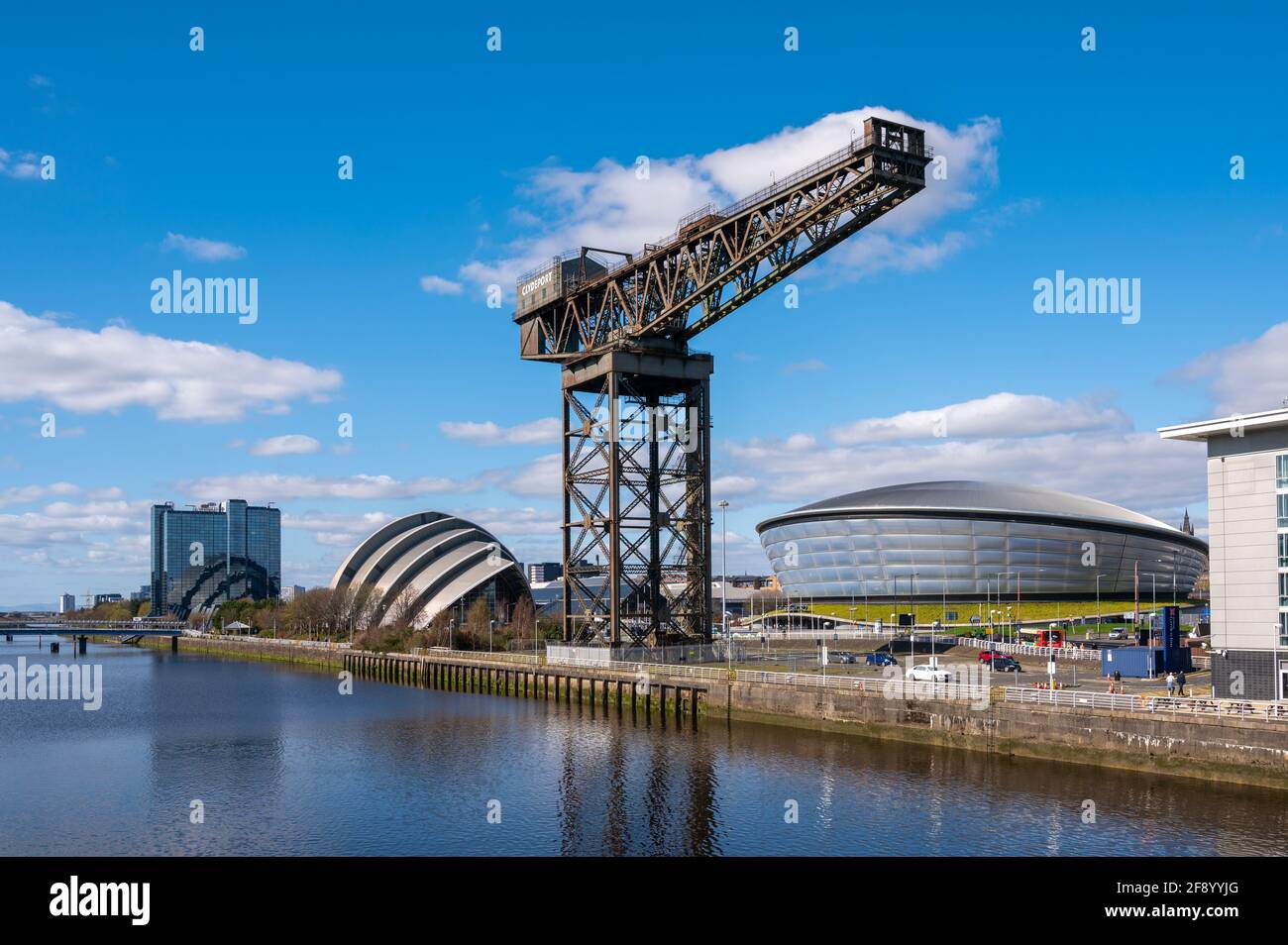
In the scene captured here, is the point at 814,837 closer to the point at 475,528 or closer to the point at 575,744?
the point at 575,744

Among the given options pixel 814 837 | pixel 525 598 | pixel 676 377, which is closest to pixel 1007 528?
pixel 525 598

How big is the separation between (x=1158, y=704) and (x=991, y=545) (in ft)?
312

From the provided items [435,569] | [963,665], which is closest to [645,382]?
[963,665]

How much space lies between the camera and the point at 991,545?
12925 cm

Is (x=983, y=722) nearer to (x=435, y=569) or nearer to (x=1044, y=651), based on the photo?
(x=1044, y=651)

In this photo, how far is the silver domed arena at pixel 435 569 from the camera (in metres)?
123

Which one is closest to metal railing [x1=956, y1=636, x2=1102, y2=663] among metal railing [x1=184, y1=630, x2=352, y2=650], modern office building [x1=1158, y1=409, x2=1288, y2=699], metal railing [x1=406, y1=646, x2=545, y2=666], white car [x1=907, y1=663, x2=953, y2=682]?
white car [x1=907, y1=663, x2=953, y2=682]

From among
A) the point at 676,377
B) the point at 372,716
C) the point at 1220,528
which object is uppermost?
the point at 676,377

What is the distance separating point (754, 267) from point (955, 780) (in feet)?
98.3

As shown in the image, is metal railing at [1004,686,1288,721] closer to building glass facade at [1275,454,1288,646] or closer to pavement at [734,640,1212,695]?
building glass facade at [1275,454,1288,646]

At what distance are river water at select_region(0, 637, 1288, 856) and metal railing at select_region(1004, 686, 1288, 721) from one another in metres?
2.41

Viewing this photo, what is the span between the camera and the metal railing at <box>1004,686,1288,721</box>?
34.0 metres

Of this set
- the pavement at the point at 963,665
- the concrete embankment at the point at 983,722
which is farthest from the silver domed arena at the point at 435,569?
the concrete embankment at the point at 983,722
